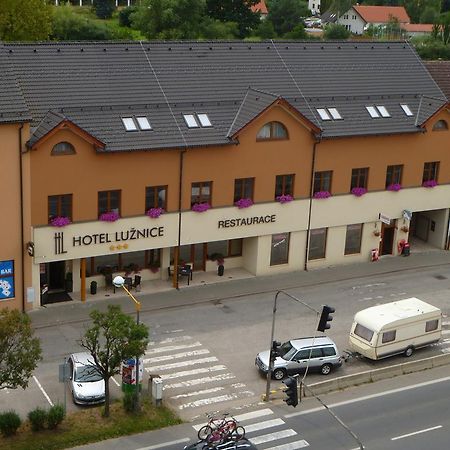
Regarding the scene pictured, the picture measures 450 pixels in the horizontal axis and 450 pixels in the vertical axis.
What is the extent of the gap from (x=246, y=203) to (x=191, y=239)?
12.5 ft

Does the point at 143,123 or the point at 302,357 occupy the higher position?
the point at 143,123

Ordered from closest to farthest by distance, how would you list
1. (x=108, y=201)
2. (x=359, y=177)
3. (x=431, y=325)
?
1. (x=431, y=325)
2. (x=108, y=201)
3. (x=359, y=177)

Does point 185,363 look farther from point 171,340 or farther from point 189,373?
point 171,340

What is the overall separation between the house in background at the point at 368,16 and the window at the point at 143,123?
144 metres

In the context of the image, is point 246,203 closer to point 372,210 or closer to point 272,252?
point 272,252

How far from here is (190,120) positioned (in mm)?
48156

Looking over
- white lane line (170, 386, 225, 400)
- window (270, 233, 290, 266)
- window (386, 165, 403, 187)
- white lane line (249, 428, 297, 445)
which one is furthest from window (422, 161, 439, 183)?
white lane line (249, 428, 297, 445)

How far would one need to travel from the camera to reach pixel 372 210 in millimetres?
54406

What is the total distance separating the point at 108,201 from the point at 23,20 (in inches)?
1819

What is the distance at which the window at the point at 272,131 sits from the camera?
1949 inches

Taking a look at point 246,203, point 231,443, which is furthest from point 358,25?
point 231,443

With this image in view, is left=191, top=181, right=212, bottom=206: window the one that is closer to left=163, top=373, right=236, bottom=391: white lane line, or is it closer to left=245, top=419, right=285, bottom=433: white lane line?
left=163, top=373, right=236, bottom=391: white lane line

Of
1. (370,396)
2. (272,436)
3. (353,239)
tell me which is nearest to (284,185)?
(353,239)

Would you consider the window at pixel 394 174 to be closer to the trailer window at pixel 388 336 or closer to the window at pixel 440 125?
the window at pixel 440 125
